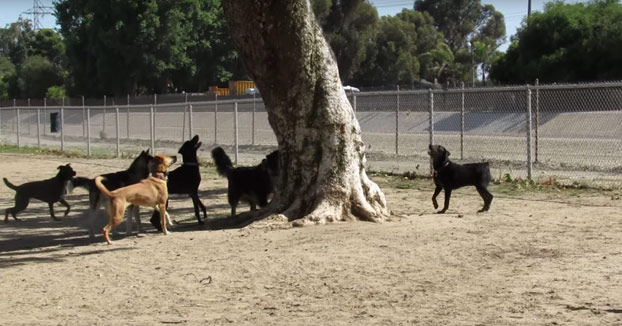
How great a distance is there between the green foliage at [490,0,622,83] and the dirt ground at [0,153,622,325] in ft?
79.0

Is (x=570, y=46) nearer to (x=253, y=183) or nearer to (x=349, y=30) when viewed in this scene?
(x=253, y=183)

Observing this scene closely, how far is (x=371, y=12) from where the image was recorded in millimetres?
61812

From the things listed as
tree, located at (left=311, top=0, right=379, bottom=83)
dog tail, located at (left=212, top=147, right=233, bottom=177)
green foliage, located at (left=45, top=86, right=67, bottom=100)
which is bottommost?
dog tail, located at (left=212, top=147, right=233, bottom=177)

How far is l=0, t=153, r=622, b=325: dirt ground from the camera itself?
598cm

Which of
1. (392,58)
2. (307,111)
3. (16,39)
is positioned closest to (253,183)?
(307,111)

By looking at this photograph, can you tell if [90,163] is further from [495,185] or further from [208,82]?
[208,82]

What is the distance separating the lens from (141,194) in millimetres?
9219

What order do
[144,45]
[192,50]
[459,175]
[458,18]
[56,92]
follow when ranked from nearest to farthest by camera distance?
[459,175]
[144,45]
[192,50]
[56,92]
[458,18]

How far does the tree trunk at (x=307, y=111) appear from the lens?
9898 mm

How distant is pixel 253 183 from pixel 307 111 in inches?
66.9

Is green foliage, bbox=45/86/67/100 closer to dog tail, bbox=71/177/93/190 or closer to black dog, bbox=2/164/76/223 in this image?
black dog, bbox=2/164/76/223

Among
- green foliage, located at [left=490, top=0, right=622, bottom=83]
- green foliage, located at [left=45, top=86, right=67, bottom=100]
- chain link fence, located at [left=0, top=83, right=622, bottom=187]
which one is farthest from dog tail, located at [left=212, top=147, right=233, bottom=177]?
green foliage, located at [left=45, top=86, right=67, bottom=100]

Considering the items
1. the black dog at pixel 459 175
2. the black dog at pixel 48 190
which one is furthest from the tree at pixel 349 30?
the black dog at pixel 459 175

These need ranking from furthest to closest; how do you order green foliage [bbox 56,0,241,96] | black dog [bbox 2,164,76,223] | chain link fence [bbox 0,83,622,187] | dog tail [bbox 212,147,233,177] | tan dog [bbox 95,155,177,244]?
green foliage [bbox 56,0,241,96]
chain link fence [bbox 0,83,622,187]
black dog [bbox 2,164,76,223]
dog tail [bbox 212,147,233,177]
tan dog [bbox 95,155,177,244]
